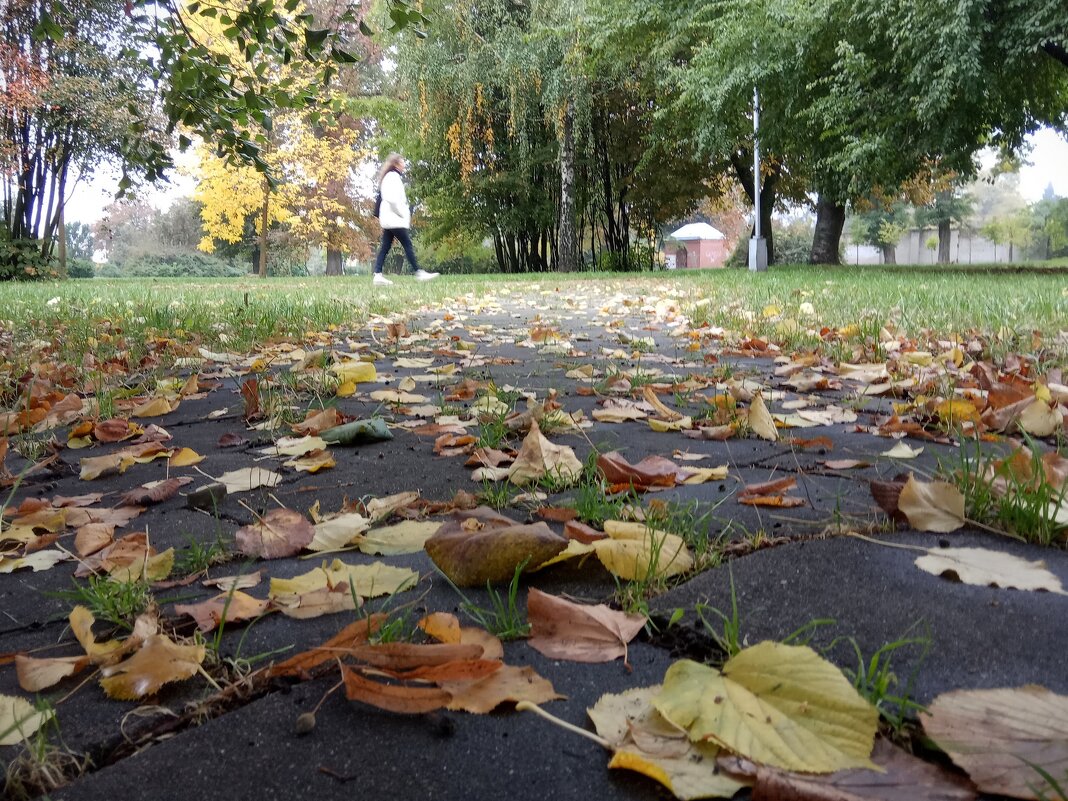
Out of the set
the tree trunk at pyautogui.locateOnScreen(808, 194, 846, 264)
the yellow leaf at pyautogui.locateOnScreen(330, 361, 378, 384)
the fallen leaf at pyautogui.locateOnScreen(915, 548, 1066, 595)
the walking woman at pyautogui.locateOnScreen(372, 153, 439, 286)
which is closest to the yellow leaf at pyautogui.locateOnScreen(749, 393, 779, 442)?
the fallen leaf at pyautogui.locateOnScreen(915, 548, 1066, 595)

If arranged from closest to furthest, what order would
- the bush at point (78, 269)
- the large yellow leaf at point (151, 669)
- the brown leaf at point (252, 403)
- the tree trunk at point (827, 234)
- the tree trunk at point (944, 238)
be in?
the large yellow leaf at point (151, 669) → the brown leaf at point (252, 403) → the tree trunk at point (827, 234) → the bush at point (78, 269) → the tree trunk at point (944, 238)

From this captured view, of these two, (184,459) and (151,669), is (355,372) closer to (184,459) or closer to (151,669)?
(184,459)

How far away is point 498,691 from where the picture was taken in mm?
915

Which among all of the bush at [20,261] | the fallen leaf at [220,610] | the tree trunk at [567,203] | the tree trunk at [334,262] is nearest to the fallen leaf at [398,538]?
the fallen leaf at [220,610]

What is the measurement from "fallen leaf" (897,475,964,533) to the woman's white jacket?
38.6 feet

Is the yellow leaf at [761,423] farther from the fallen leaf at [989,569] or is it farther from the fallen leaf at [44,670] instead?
the fallen leaf at [44,670]

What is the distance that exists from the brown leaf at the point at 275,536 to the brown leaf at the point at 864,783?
97cm

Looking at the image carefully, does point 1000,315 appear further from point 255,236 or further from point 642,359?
point 255,236

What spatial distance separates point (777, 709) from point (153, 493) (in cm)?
157

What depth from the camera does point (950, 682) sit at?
2.90ft

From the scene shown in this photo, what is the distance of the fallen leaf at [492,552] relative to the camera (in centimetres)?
122

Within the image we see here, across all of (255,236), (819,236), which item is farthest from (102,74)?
(819,236)

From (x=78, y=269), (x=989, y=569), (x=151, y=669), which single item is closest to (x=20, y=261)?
(x=78, y=269)

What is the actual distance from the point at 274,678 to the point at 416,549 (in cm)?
46
